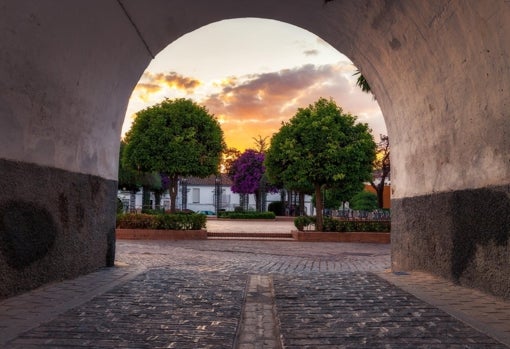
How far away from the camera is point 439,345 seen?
3508 millimetres

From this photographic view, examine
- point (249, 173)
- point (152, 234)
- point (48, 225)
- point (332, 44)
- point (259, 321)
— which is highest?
point (249, 173)

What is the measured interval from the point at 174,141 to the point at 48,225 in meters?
14.8

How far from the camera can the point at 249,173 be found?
4509 cm

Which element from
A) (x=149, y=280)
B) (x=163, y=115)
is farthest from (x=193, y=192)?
(x=149, y=280)

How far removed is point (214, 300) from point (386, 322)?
6.22 feet

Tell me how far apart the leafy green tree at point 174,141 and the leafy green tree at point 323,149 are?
3.37 m

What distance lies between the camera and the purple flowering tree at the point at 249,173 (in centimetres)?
4491

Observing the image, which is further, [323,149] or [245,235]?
[245,235]

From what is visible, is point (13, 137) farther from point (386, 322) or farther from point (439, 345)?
point (439, 345)

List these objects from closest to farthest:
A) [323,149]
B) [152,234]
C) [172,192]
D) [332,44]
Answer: [332,44] → [152,234] → [323,149] → [172,192]

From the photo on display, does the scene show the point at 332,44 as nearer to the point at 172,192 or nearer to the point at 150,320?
the point at 150,320

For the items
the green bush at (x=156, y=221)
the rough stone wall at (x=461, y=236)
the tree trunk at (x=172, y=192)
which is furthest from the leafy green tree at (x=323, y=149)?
the rough stone wall at (x=461, y=236)

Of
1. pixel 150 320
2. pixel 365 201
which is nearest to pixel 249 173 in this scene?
pixel 365 201

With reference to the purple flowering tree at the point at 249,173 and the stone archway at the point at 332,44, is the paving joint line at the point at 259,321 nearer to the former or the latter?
the stone archway at the point at 332,44
